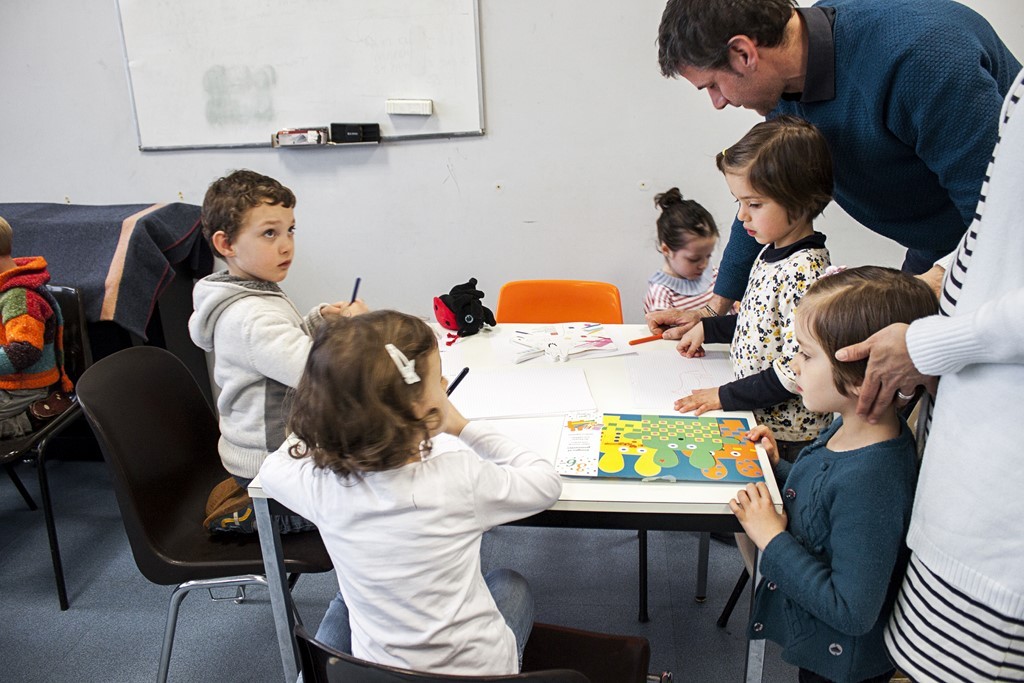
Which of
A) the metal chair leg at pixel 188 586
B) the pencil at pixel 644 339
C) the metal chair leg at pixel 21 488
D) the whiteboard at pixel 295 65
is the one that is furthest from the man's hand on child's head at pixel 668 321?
the metal chair leg at pixel 21 488

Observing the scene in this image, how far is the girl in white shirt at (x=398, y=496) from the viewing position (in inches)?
37.3

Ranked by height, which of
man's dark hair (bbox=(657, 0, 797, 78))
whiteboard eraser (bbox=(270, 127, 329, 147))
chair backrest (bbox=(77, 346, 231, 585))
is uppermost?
man's dark hair (bbox=(657, 0, 797, 78))

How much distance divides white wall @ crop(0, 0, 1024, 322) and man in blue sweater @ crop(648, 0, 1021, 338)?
1.35m

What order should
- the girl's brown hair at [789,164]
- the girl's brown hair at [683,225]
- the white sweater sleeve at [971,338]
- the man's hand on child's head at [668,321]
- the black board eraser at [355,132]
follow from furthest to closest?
the black board eraser at [355,132]
the girl's brown hair at [683,225]
the man's hand on child's head at [668,321]
the girl's brown hair at [789,164]
the white sweater sleeve at [971,338]

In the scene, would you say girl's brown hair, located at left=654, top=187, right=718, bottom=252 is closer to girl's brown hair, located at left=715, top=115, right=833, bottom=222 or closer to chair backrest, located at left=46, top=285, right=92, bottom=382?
girl's brown hair, located at left=715, top=115, right=833, bottom=222

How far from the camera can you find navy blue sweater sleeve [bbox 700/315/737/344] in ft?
5.75

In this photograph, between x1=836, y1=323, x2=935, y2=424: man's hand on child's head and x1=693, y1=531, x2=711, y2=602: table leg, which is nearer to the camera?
x1=836, y1=323, x2=935, y2=424: man's hand on child's head

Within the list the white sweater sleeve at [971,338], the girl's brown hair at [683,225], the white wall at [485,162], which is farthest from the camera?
the white wall at [485,162]

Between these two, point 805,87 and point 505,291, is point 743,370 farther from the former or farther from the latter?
point 505,291

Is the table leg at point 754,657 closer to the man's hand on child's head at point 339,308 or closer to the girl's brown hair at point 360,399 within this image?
the girl's brown hair at point 360,399

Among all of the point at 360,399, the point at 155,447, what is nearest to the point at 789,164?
the point at 360,399

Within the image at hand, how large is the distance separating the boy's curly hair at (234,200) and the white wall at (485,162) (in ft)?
4.59

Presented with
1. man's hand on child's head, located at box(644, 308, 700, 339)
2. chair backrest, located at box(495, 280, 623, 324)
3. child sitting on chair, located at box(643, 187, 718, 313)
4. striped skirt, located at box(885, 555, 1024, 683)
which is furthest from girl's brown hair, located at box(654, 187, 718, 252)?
striped skirt, located at box(885, 555, 1024, 683)

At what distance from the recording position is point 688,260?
255 centimetres
